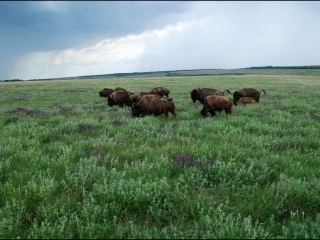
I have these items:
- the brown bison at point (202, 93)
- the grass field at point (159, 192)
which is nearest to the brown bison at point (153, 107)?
the grass field at point (159, 192)

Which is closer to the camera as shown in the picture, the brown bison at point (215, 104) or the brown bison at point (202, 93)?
the brown bison at point (215, 104)

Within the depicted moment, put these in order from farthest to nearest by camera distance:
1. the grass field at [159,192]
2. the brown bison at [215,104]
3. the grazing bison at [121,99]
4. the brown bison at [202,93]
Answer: the brown bison at [202,93]
the grazing bison at [121,99]
the brown bison at [215,104]
the grass field at [159,192]

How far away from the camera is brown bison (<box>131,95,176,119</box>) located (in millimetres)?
14875

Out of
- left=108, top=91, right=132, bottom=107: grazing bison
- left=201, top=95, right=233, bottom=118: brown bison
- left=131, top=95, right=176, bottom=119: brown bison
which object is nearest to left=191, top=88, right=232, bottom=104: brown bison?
left=108, top=91, right=132, bottom=107: grazing bison

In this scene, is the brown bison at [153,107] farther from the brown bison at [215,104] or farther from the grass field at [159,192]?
the grass field at [159,192]

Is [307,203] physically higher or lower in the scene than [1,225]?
lower

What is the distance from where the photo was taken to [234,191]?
211 inches

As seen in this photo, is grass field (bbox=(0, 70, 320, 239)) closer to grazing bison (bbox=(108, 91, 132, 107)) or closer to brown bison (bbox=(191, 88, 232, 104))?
grazing bison (bbox=(108, 91, 132, 107))

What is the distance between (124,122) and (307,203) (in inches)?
346

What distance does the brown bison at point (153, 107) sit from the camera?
14.9 meters

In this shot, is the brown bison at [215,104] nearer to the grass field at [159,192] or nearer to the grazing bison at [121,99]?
the grass field at [159,192]

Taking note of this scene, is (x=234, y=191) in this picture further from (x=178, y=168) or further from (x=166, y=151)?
(x=166, y=151)

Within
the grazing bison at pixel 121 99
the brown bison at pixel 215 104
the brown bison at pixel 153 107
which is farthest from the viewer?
the grazing bison at pixel 121 99

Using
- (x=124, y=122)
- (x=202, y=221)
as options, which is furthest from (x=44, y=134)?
(x=202, y=221)
